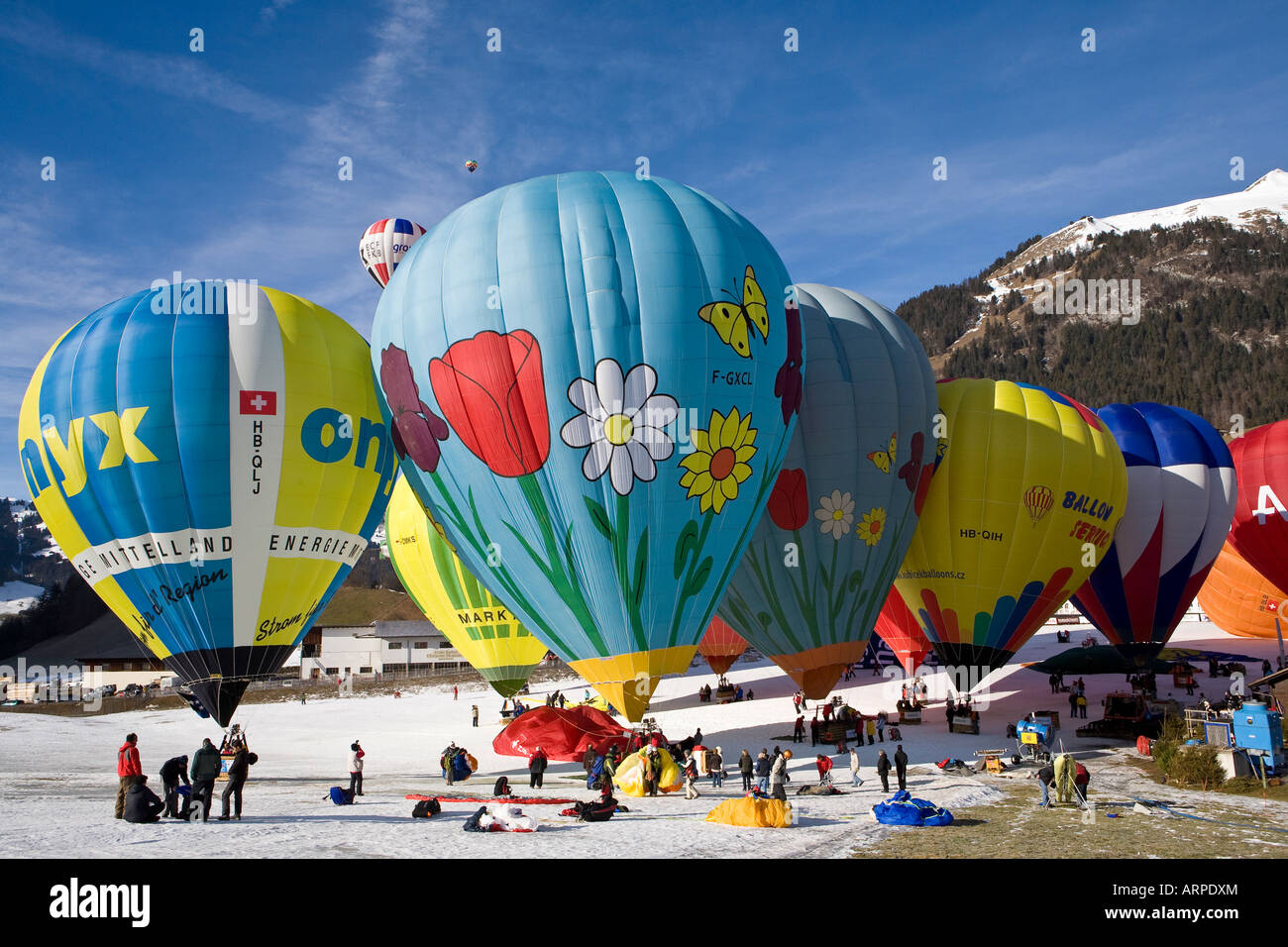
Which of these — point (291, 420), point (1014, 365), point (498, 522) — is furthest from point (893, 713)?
point (1014, 365)

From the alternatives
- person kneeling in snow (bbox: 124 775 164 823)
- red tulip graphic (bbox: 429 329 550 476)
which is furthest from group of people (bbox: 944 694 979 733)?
person kneeling in snow (bbox: 124 775 164 823)

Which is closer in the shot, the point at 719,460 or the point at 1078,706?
the point at 719,460

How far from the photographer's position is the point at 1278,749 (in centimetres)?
1590

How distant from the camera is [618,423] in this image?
1764 cm

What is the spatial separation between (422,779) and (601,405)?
866 centimetres

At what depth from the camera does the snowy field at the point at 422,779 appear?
11.5m

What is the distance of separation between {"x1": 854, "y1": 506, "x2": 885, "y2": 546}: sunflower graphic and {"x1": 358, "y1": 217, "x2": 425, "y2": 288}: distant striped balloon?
2404cm

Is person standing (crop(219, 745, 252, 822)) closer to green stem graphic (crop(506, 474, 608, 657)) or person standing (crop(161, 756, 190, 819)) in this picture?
person standing (crop(161, 756, 190, 819))

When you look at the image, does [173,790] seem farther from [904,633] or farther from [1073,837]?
[904,633]

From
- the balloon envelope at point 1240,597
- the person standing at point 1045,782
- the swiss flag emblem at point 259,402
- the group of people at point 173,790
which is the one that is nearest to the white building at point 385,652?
the balloon envelope at point 1240,597

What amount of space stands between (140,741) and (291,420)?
14.0 metres

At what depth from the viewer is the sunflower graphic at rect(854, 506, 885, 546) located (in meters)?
23.6

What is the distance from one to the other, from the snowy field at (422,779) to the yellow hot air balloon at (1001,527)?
9.29 ft

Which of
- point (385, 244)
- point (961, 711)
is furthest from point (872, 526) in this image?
point (385, 244)
